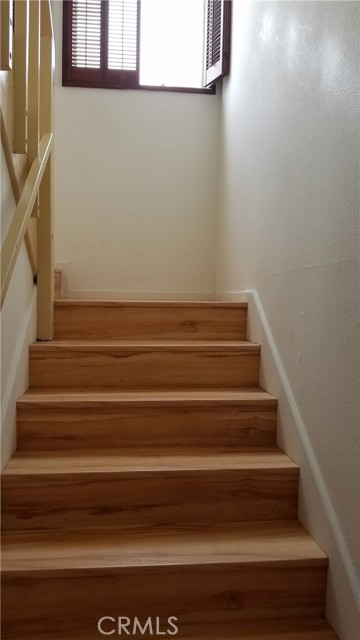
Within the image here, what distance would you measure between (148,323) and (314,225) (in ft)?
3.27

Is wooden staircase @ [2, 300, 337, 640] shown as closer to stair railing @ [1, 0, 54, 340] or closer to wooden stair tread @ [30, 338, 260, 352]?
wooden stair tread @ [30, 338, 260, 352]

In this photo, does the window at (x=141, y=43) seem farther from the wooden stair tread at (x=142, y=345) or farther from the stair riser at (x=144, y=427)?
the stair riser at (x=144, y=427)

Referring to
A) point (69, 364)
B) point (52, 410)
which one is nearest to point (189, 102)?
point (69, 364)

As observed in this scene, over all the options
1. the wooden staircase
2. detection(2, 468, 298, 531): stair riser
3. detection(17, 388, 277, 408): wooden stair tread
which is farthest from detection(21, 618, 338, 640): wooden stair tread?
detection(17, 388, 277, 408): wooden stair tread

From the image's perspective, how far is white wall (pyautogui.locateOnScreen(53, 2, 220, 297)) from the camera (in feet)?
10.9

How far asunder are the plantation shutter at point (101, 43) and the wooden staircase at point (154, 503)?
2.12 meters

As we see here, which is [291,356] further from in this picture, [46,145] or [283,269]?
[46,145]

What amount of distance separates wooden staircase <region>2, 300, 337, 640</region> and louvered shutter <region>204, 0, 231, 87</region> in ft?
6.29

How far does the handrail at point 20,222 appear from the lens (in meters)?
1.27

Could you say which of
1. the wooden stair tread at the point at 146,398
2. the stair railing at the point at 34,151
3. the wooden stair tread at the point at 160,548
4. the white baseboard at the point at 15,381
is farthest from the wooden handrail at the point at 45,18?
the wooden stair tread at the point at 160,548

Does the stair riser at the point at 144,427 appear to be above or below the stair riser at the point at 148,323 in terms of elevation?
below

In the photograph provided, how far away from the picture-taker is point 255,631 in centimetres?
130

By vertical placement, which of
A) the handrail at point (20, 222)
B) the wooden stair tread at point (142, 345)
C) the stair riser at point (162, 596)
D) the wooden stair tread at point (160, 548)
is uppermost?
the handrail at point (20, 222)

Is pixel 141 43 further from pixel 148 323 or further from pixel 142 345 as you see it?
pixel 142 345
